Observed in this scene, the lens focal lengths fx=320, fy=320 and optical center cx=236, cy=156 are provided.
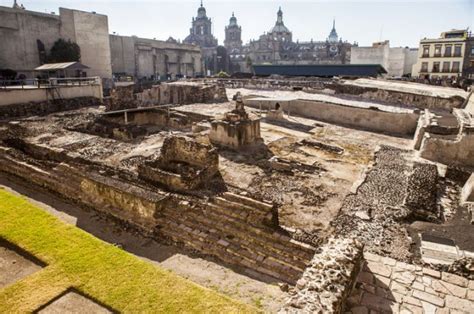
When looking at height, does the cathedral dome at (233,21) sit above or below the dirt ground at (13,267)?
above

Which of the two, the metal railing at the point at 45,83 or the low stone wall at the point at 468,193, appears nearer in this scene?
the low stone wall at the point at 468,193

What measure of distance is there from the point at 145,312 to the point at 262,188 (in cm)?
646

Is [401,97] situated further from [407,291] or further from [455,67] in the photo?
[455,67]

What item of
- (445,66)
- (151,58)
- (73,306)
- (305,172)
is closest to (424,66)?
(445,66)

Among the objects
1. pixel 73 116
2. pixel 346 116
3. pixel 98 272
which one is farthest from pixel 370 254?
pixel 73 116

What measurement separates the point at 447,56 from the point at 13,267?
156ft

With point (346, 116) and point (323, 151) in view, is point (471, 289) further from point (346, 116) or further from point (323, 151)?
point (346, 116)

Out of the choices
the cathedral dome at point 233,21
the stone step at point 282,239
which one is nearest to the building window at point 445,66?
the stone step at point 282,239

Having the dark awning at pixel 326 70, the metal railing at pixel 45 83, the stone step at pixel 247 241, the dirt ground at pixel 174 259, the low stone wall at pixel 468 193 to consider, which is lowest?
the dirt ground at pixel 174 259

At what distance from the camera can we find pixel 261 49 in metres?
79.2

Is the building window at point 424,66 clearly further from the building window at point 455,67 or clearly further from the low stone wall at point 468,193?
the low stone wall at point 468,193

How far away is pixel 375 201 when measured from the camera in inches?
382

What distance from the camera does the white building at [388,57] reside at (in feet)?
160

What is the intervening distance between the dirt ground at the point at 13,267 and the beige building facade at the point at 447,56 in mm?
43663
